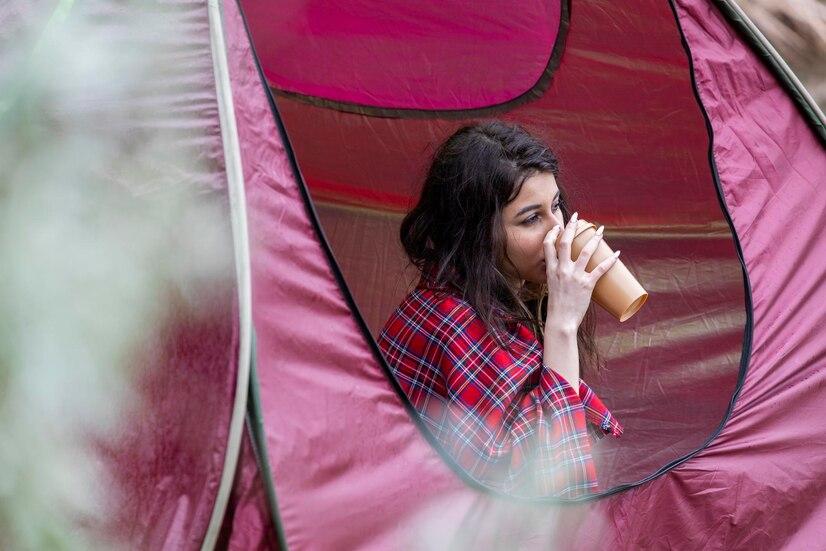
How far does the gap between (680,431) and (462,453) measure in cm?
70

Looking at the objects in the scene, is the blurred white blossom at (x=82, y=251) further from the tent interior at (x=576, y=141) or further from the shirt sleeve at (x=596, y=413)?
the tent interior at (x=576, y=141)

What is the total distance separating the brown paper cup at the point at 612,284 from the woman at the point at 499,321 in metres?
0.02

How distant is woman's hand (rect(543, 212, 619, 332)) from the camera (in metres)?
1.35

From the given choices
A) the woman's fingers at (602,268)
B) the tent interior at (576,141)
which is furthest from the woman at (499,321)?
the tent interior at (576,141)

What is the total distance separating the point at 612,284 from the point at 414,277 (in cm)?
53

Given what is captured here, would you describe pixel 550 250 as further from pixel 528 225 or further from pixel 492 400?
pixel 492 400

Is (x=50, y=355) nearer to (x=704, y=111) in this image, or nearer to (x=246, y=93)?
(x=246, y=93)

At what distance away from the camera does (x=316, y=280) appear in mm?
1138

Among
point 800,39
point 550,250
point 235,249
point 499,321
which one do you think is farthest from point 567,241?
point 800,39

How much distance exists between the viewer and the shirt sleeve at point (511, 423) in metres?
1.29

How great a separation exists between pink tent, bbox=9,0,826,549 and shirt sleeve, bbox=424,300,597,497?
4 centimetres

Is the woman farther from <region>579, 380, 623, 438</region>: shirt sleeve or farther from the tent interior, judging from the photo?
the tent interior

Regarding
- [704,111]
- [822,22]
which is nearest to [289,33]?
[704,111]

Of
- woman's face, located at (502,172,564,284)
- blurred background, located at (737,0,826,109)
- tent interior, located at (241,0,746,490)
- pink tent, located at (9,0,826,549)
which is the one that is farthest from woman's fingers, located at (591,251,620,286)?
blurred background, located at (737,0,826,109)
